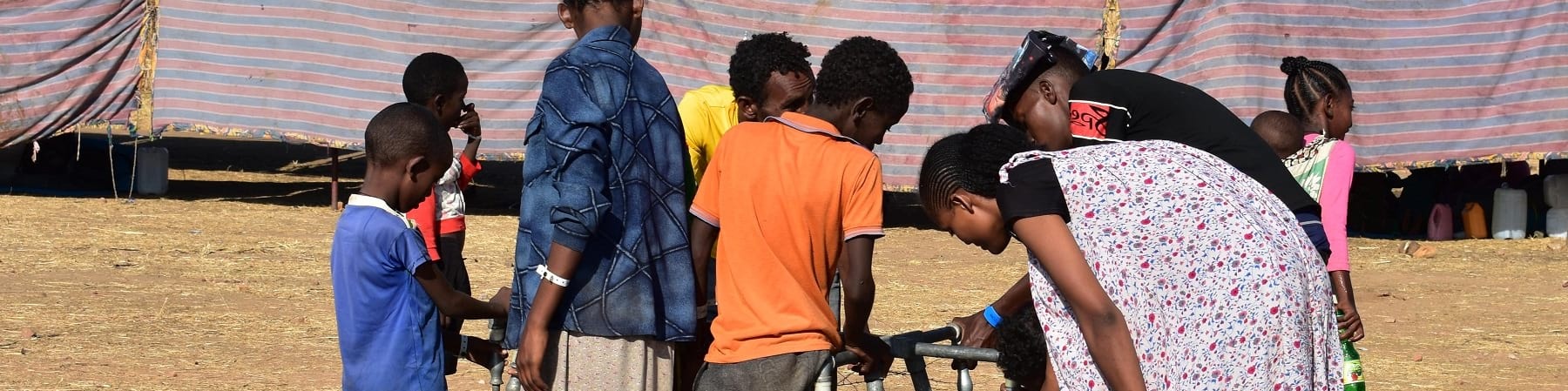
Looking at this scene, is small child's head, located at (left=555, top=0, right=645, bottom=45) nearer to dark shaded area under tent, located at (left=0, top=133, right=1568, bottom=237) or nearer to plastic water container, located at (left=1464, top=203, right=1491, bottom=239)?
dark shaded area under tent, located at (left=0, top=133, right=1568, bottom=237)

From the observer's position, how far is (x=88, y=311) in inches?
267

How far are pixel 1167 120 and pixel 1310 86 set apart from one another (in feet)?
5.33

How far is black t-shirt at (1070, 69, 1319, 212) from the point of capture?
120 inches

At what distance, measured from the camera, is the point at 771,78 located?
390 cm

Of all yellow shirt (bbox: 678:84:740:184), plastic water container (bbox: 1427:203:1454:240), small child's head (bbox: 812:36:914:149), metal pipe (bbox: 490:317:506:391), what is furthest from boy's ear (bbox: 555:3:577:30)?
plastic water container (bbox: 1427:203:1454:240)

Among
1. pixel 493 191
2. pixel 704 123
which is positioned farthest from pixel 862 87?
pixel 493 191

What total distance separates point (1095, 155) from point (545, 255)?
1083 millimetres

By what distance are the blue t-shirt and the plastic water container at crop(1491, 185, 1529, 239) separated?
9630 mm

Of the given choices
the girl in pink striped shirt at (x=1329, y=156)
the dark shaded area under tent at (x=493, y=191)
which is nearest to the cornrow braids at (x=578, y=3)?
the girl in pink striped shirt at (x=1329, y=156)

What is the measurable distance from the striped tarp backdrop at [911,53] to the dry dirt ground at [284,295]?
0.72m

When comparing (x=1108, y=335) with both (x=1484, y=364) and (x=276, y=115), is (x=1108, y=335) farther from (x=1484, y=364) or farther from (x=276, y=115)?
(x=276, y=115)

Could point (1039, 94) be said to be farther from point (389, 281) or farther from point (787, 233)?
point (389, 281)

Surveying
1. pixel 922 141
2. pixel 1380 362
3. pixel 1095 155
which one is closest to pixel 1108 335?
pixel 1095 155

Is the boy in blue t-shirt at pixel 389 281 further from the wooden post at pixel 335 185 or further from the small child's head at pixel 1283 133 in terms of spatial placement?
the wooden post at pixel 335 185
